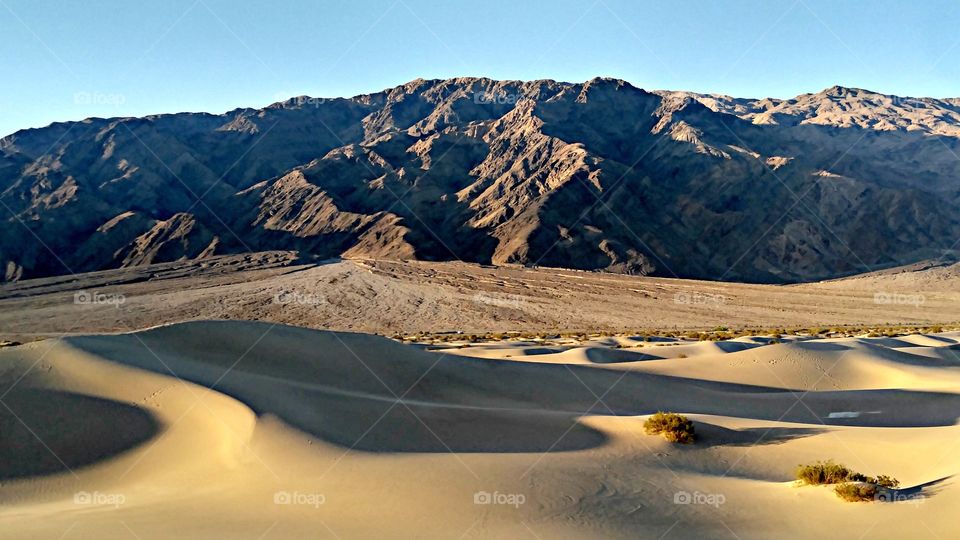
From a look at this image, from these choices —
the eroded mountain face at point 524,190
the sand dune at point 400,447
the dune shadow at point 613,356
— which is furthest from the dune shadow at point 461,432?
the eroded mountain face at point 524,190

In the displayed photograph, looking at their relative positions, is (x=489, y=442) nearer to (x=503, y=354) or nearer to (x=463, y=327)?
(x=503, y=354)

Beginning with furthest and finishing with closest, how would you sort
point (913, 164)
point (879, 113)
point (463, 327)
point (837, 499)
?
point (879, 113) → point (913, 164) → point (463, 327) → point (837, 499)

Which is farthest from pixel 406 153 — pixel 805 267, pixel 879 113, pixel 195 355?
A: pixel 879 113

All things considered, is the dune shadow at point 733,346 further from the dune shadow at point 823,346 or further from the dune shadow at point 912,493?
the dune shadow at point 912,493

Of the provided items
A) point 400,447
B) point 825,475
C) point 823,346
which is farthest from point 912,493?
point 823,346

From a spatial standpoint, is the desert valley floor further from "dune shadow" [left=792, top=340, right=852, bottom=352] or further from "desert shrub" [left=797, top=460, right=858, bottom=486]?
"desert shrub" [left=797, top=460, right=858, bottom=486]

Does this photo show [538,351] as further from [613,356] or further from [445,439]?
[445,439]
